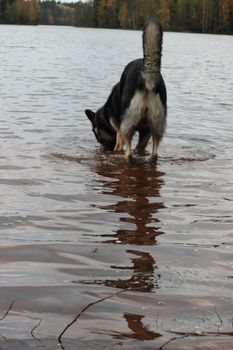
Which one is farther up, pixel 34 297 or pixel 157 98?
→ pixel 157 98

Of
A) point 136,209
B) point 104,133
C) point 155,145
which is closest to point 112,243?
point 136,209

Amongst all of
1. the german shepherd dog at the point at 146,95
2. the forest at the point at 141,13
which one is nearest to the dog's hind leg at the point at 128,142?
the german shepherd dog at the point at 146,95

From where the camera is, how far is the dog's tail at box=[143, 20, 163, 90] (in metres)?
7.33

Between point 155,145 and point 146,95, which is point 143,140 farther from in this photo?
point 146,95

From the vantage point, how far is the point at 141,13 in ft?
424

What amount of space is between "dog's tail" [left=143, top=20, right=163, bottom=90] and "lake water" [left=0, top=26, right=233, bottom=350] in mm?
1267

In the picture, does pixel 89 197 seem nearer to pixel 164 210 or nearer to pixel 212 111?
pixel 164 210

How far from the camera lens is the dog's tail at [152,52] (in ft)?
24.1

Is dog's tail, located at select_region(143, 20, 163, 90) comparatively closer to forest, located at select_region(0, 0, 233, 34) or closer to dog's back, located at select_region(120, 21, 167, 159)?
dog's back, located at select_region(120, 21, 167, 159)

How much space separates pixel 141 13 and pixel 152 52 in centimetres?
12688

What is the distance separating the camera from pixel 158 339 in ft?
9.84

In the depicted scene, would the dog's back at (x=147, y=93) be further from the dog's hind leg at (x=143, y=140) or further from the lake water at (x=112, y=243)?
the lake water at (x=112, y=243)

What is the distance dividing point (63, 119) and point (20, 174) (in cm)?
567

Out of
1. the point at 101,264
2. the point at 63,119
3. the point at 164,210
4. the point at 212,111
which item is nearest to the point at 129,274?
the point at 101,264
